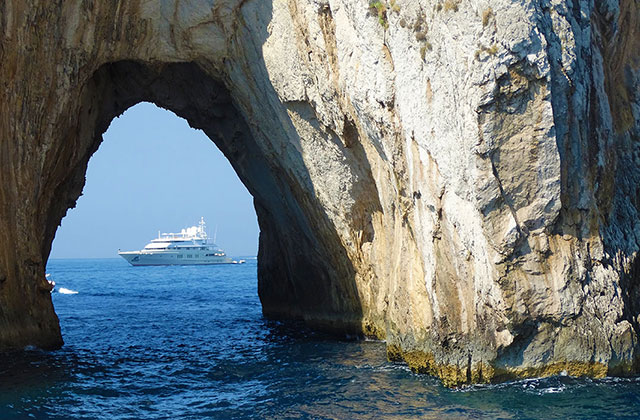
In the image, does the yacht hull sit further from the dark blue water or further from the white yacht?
the dark blue water

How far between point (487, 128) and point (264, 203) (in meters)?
14.5

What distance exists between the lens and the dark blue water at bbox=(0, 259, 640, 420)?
13.3 meters

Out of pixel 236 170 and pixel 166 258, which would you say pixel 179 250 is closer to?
pixel 166 258

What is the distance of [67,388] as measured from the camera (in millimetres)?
16266

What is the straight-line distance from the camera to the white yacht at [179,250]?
105 metres

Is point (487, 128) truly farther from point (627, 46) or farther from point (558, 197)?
point (627, 46)

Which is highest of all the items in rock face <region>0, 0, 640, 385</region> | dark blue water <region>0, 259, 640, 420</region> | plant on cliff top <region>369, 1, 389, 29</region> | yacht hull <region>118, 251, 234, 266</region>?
plant on cliff top <region>369, 1, 389, 29</region>

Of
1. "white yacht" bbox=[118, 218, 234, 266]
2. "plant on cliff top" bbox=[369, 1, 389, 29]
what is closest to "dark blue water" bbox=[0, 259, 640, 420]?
"plant on cliff top" bbox=[369, 1, 389, 29]

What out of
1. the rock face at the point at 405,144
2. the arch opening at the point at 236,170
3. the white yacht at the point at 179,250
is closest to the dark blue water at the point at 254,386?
the rock face at the point at 405,144

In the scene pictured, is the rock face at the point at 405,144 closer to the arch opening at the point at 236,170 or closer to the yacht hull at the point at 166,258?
the arch opening at the point at 236,170

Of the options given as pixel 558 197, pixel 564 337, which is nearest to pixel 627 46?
pixel 558 197

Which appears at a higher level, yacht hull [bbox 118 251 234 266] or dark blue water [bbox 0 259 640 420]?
yacht hull [bbox 118 251 234 266]

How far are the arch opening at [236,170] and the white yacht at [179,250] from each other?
79.1 meters

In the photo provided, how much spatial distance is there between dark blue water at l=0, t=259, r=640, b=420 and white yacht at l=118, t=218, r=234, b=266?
7997 cm
